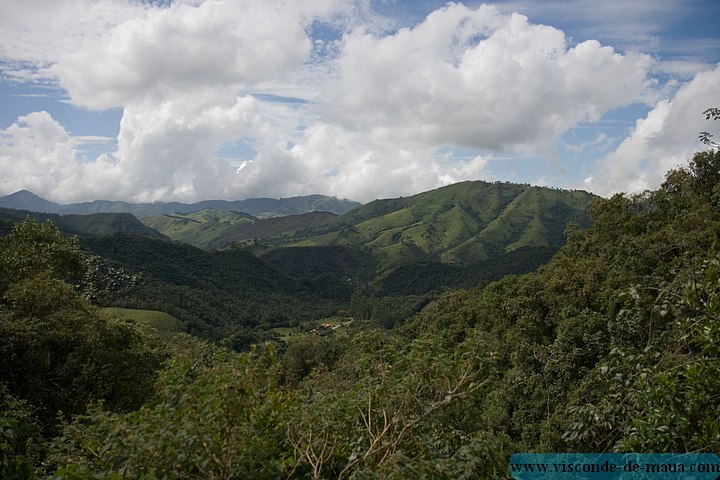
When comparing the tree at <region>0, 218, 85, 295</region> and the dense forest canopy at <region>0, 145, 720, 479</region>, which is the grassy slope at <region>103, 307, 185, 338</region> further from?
the dense forest canopy at <region>0, 145, 720, 479</region>

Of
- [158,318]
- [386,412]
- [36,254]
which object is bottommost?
[158,318]

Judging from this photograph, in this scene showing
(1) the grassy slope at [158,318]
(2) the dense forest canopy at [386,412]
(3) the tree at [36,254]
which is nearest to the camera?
(2) the dense forest canopy at [386,412]

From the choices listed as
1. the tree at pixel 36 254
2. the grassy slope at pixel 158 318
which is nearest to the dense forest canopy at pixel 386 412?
the tree at pixel 36 254

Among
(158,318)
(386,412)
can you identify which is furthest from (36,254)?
(158,318)

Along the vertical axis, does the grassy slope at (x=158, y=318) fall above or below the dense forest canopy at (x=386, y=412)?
below

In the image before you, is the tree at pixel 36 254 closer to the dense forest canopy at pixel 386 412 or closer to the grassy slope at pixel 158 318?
the dense forest canopy at pixel 386 412

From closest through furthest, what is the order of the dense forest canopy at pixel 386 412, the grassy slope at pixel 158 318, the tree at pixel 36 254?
1. the dense forest canopy at pixel 386 412
2. the tree at pixel 36 254
3. the grassy slope at pixel 158 318

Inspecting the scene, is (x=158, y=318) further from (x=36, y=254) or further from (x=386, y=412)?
(x=386, y=412)

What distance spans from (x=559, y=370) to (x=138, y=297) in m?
163

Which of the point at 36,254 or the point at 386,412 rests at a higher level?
the point at 36,254

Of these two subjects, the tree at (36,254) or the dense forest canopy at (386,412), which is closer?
the dense forest canopy at (386,412)

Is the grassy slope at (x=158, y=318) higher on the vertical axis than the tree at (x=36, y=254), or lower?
lower

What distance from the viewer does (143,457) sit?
491cm

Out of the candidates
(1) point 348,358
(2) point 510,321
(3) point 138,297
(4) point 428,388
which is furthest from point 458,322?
(3) point 138,297
